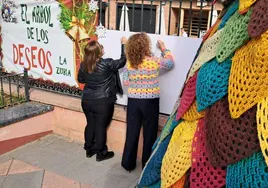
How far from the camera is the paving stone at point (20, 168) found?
4.29 m

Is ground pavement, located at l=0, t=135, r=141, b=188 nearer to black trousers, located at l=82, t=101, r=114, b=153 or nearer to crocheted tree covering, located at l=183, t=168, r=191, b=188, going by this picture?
black trousers, located at l=82, t=101, r=114, b=153

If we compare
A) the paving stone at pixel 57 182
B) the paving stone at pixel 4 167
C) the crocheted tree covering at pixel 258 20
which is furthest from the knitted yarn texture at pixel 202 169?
the paving stone at pixel 4 167

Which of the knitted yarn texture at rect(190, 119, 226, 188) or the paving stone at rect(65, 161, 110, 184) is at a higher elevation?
the knitted yarn texture at rect(190, 119, 226, 188)

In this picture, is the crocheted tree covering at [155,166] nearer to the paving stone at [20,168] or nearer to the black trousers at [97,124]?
the black trousers at [97,124]

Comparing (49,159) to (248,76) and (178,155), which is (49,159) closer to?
(178,155)

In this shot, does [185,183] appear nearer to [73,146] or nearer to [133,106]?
[133,106]

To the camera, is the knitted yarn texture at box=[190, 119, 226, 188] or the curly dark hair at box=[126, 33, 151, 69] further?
the curly dark hair at box=[126, 33, 151, 69]

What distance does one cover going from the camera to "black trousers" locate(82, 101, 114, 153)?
440 cm

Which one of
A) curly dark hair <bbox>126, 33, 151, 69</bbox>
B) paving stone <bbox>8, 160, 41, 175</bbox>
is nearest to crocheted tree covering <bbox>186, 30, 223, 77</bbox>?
curly dark hair <bbox>126, 33, 151, 69</bbox>

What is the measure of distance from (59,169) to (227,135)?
3905 millimetres

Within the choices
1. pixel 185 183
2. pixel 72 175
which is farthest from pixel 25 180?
pixel 185 183

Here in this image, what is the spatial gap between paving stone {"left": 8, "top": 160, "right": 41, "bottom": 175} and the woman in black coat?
2.75 feet

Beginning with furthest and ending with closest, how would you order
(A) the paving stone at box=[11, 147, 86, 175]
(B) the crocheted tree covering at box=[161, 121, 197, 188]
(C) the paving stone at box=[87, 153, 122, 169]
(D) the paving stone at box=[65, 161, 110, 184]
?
(C) the paving stone at box=[87, 153, 122, 169] → (A) the paving stone at box=[11, 147, 86, 175] → (D) the paving stone at box=[65, 161, 110, 184] → (B) the crocheted tree covering at box=[161, 121, 197, 188]

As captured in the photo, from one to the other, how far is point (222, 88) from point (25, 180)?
384cm
